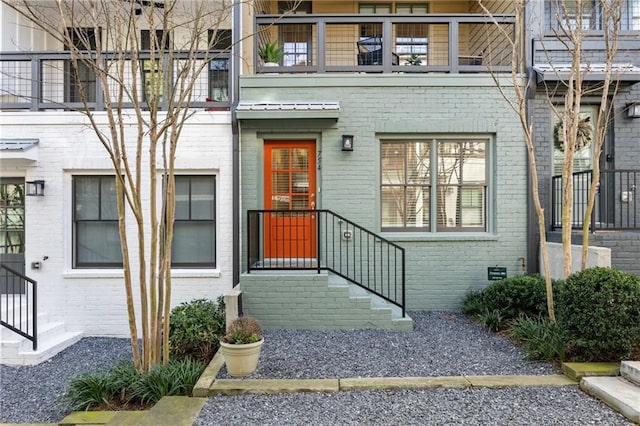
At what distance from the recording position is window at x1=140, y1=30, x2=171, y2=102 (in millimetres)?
4418

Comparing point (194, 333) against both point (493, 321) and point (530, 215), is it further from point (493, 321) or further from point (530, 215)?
point (530, 215)

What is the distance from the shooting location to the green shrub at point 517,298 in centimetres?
589

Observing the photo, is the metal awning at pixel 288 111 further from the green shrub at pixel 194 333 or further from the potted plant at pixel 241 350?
the potted plant at pixel 241 350

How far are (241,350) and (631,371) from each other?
3952 mm

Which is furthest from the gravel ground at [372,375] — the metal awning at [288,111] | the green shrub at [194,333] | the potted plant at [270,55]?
the potted plant at [270,55]

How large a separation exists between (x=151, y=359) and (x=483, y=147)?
623cm

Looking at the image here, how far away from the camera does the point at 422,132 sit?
7.03m

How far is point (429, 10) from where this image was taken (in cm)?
926

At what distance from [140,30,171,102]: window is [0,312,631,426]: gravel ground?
3268 millimetres

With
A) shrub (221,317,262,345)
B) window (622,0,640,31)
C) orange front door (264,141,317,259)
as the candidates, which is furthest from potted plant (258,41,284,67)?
window (622,0,640,31)

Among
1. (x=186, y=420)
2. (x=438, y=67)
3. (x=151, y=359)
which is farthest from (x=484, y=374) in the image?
(x=438, y=67)

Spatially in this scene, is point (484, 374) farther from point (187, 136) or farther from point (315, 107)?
point (187, 136)

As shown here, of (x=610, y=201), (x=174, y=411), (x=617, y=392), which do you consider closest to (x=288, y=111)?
(x=174, y=411)

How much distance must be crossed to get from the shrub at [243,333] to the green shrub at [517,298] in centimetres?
370
